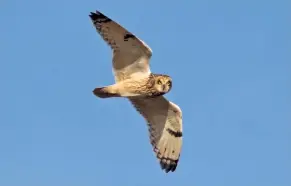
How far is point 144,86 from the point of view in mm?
15453

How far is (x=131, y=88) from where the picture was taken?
15.5 metres

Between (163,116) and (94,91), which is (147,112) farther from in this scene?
(94,91)

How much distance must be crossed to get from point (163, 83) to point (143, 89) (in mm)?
391

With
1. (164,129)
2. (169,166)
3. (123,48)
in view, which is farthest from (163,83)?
(169,166)

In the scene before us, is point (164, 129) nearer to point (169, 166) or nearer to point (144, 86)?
point (169, 166)

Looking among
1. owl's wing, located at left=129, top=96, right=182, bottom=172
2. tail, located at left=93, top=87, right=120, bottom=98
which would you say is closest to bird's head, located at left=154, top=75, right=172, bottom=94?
tail, located at left=93, top=87, right=120, bottom=98

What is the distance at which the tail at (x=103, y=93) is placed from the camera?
1512cm

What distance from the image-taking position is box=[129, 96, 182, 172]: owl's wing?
1639 centimetres

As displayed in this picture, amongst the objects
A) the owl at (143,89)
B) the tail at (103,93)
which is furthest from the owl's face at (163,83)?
the tail at (103,93)

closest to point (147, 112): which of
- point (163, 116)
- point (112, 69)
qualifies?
point (163, 116)

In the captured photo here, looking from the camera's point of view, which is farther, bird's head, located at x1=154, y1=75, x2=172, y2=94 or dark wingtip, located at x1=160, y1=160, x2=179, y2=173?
dark wingtip, located at x1=160, y1=160, x2=179, y2=173

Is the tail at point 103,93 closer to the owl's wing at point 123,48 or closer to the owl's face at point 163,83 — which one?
the owl's wing at point 123,48

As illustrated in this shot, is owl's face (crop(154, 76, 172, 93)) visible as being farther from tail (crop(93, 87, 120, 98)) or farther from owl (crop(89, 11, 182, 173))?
tail (crop(93, 87, 120, 98))

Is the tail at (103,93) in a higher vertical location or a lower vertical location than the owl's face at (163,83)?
lower
